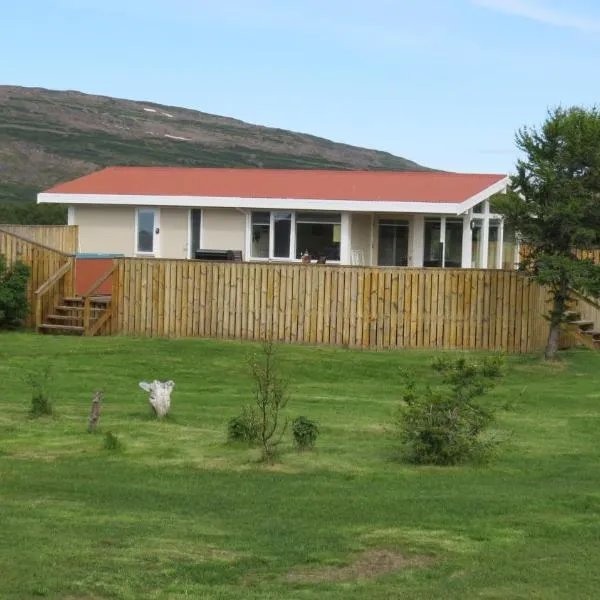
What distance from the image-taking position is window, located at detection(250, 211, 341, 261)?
34.2 m

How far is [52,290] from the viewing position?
31641mm

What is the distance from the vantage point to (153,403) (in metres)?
18.3

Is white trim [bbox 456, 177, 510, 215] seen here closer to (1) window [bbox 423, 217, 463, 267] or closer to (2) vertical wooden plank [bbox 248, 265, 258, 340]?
(1) window [bbox 423, 217, 463, 267]

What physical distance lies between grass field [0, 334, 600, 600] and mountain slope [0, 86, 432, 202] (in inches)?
3982

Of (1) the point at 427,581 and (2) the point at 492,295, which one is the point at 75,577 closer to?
(1) the point at 427,581

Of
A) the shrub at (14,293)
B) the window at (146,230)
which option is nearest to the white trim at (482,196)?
the window at (146,230)

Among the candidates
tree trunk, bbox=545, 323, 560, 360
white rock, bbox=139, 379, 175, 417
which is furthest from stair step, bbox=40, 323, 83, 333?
white rock, bbox=139, 379, 175, 417

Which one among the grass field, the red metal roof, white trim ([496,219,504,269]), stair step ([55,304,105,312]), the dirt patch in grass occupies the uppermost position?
the red metal roof

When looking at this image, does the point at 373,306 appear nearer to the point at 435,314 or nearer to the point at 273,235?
the point at 435,314

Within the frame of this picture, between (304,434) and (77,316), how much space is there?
16.2 m

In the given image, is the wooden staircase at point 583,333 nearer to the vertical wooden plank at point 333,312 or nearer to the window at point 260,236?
the vertical wooden plank at point 333,312

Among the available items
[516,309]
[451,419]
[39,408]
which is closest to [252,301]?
[516,309]

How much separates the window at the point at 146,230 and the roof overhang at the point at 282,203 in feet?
1.72

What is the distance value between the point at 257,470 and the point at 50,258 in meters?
18.3
